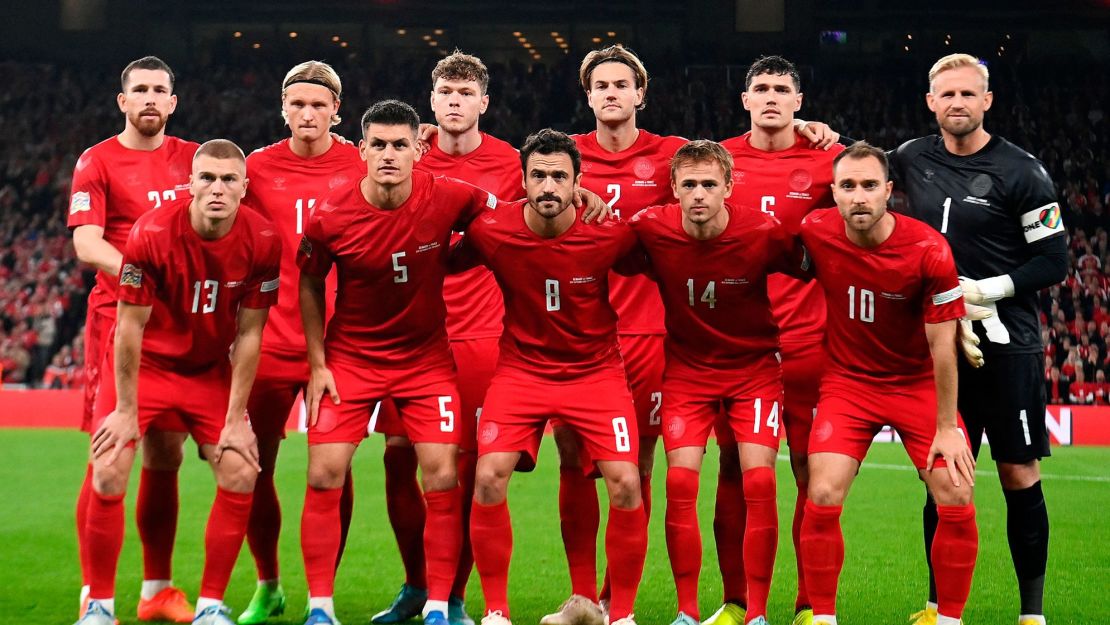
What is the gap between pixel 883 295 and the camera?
5.00 metres

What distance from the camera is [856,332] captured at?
16.8 feet

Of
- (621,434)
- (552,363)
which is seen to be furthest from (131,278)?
(621,434)

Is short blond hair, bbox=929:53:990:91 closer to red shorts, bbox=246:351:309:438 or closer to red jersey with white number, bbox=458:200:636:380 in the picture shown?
red jersey with white number, bbox=458:200:636:380

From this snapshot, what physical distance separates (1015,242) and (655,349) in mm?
1634

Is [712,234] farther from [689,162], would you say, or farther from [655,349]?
[655,349]

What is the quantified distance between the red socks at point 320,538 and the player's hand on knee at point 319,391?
0.31 m

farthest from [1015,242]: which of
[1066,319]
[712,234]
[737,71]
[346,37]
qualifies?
[346,37]

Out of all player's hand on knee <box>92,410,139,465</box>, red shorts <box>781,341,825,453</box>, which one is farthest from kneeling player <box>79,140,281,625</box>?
red shorts <box>781,341,825,453</box>

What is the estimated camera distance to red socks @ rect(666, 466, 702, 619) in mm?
5066

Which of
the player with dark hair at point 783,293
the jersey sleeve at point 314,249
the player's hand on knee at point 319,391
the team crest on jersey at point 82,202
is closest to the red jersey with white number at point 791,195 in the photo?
the player with dark hair at point 783,293

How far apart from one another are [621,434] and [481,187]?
1.43 m

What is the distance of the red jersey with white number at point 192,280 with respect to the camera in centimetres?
511

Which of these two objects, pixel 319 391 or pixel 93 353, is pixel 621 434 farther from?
pixel 93 353

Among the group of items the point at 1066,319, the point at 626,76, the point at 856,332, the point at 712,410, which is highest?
the point at 626,76
